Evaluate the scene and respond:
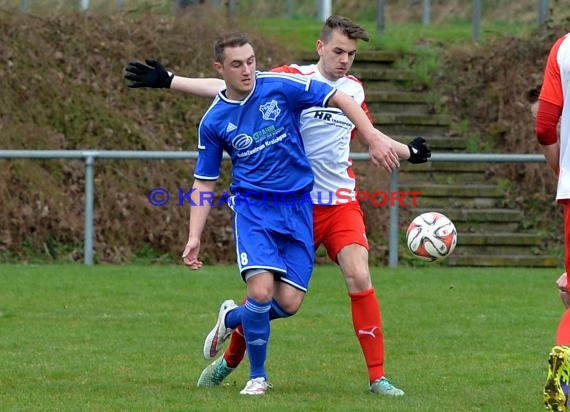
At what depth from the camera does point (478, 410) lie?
6.46 metres

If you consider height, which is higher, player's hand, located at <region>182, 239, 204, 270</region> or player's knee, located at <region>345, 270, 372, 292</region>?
player's hand, located at <region>182, 239, 204, 270</region>

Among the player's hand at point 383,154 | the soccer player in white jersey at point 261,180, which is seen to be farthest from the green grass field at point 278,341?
the player's hand at point 383,154

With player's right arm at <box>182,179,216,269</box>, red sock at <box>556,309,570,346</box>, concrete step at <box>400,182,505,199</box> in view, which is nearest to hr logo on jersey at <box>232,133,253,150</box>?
player's right arm at <box>182,179,216,269</box>

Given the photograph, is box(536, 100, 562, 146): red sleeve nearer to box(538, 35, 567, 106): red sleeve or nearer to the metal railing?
box(538, 35, 567, 106): red sleeve

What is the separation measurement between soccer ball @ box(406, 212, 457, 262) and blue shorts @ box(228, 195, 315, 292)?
0.87 meters

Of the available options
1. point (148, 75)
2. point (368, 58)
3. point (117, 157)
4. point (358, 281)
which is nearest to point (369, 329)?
point (358, 281)

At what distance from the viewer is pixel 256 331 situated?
696 centimetres

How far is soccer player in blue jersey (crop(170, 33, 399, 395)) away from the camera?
695 centimetres

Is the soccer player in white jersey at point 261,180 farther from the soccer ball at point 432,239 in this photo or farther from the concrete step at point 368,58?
the concrete step at point 368,58

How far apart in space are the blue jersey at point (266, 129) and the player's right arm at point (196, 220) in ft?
0.63

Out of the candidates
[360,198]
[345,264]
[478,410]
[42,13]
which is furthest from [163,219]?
[478,410]

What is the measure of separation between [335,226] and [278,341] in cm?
206

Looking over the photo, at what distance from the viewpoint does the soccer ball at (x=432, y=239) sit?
7.70 m

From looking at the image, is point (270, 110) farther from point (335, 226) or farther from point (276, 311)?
point (276, 311)
